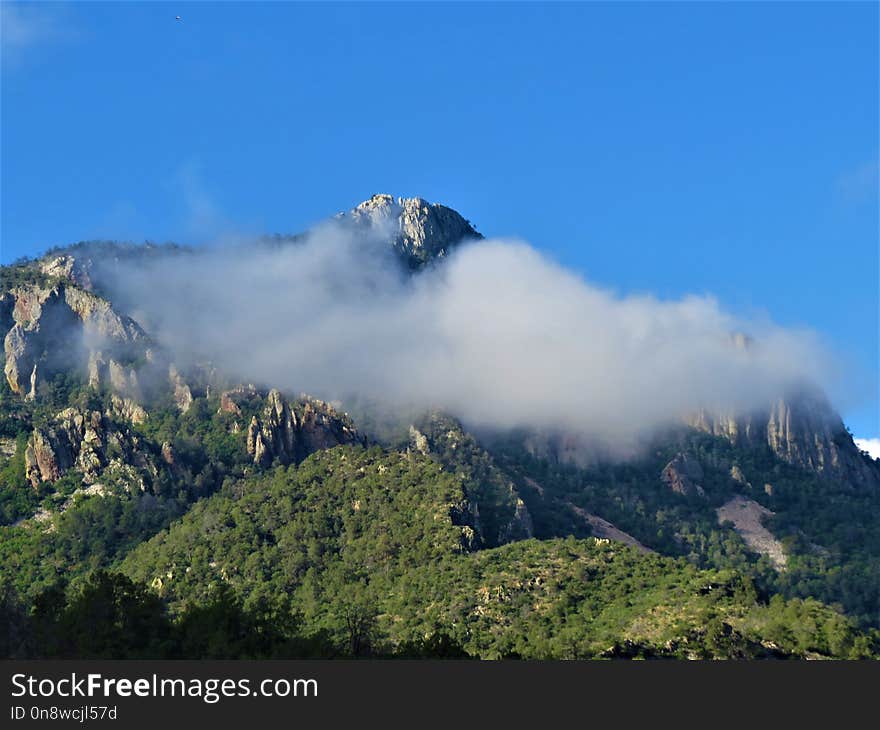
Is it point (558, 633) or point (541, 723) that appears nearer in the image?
point (541, 723)

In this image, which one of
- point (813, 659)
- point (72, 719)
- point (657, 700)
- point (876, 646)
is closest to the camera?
point (72, 719)

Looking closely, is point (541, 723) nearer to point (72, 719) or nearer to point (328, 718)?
point (328, 718)

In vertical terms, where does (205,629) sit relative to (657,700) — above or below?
above

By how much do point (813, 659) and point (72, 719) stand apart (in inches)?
4264

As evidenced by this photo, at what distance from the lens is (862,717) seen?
4702 inches

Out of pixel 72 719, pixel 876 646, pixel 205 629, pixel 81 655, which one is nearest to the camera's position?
pixel 72 719

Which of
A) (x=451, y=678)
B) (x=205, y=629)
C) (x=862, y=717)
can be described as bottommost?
(x=862, y=717)

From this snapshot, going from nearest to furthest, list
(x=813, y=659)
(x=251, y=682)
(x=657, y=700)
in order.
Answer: (x=251, y=682) → (x=657, y=700) → (x=813, y=659)

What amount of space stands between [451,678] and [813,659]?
71347mm

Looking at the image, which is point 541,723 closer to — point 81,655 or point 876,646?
point 81,655

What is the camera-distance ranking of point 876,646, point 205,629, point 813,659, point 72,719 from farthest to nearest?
point 876,646 < point 813,659 < point 205,629 < point 72,719

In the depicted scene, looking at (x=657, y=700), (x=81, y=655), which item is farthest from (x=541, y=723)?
(x=81, y=655)

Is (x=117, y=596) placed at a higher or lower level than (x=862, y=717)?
higher

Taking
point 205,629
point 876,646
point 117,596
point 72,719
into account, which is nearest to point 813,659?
point 876,646
